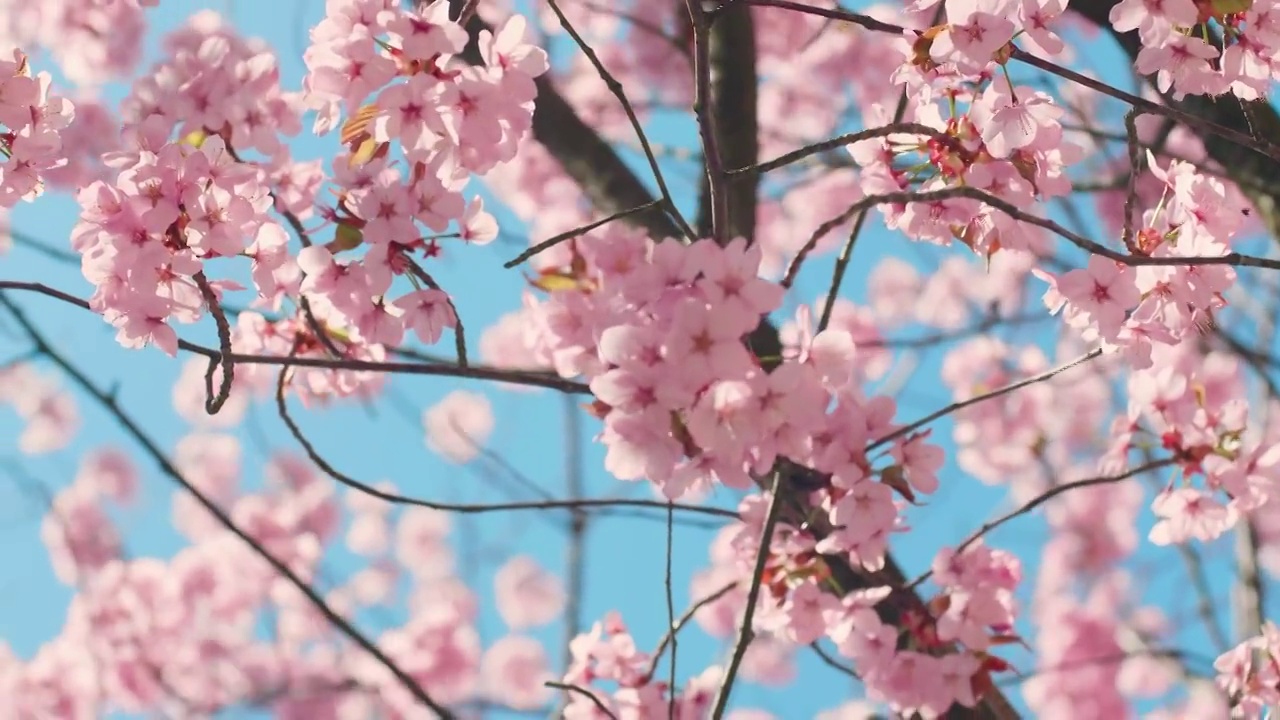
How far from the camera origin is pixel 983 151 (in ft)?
4.57

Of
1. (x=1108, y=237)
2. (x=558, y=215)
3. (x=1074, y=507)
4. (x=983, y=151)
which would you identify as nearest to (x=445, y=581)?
(x=558, y=215)

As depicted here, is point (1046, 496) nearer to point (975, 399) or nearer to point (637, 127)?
point (975, 399)

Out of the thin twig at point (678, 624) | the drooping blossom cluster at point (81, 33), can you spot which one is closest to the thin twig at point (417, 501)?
the thin twig at point (678, 624)

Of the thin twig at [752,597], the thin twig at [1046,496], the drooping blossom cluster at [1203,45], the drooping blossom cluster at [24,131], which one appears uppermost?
the drooping blossom cluster at [24,131]

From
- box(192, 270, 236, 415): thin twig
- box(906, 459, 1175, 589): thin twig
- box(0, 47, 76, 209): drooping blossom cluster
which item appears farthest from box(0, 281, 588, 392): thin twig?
box(906, 459, 1175, 589): thin twig

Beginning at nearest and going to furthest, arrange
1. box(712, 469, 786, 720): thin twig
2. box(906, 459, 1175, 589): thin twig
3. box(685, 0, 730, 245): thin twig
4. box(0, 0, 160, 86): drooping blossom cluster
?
1. box(685, 0, 730, 245): thin twig
2. box(712, 469, 786, 720): thin twig
3. box(906, 459, 1175, 589): thin twig
4. box(0, 0, 160, 86): drooping blossom cluster

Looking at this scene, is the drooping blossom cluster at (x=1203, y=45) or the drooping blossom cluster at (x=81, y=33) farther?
the drooping blossom cluster at (x=81, y=33)

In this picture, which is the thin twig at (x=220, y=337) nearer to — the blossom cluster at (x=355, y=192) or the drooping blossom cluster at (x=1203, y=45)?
the blossom cluster at (x=355, y=192)

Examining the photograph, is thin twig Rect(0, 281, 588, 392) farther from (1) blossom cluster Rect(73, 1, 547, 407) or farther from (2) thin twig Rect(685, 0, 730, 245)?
(2) thin twig Rect(685, 0, 730, 245)

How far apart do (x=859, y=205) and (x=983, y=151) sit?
1.17ft

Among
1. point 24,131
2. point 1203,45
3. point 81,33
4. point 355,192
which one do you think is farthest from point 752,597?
point 81,33

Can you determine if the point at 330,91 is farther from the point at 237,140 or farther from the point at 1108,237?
the point at 1108,237

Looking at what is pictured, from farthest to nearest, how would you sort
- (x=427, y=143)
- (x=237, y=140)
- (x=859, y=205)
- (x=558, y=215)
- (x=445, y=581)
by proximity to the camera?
(x=445, y=581), (x=558, y=215), (x=237, y=140), (x=427, y=143), (x=859, y=205)

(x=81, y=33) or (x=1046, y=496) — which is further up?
(x=81, y=33)
